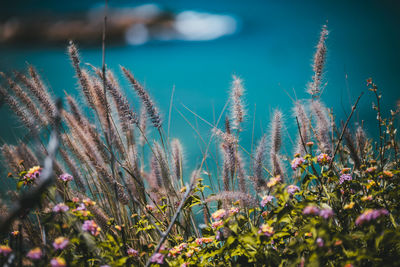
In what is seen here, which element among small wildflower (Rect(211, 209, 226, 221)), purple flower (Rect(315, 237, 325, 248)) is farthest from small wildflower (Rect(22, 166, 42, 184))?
purple flower (Rect(315, 237, 325, 248))

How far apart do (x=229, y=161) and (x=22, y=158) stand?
1082mm

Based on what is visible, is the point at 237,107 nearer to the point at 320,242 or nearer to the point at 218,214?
the point at 218,214

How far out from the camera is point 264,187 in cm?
153

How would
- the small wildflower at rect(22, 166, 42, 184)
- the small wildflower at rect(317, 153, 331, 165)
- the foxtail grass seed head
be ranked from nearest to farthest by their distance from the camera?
the small wildflower at rect(22, 166, 42, 184) < the small wildflower at rect(317, 153, 331, 165) < the foxtail grass seed head

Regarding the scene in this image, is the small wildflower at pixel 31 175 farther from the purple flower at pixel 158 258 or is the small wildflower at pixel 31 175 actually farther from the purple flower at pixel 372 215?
Answer: the purple flower at pixel 372 215

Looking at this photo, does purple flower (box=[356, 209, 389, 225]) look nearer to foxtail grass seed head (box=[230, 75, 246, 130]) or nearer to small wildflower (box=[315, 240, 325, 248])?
small wildflower (box=[315, 240, 325, 248])

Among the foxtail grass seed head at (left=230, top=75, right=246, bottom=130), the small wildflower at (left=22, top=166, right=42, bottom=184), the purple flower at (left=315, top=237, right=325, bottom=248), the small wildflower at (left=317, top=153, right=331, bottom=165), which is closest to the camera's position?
the purple flower at (left=315, top=237, right=325, bottom=248)

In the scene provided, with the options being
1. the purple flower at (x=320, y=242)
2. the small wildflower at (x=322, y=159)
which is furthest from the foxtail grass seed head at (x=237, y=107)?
the purple flower at (x=320, y=242)

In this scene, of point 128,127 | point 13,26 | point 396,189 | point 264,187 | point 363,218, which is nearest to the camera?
point 13,26

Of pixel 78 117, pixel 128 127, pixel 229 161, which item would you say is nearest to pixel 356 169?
pixel 229 161

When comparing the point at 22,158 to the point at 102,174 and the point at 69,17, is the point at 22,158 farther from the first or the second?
the point at 69,17

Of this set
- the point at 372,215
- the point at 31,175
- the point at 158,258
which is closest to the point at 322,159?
the point at 372,215

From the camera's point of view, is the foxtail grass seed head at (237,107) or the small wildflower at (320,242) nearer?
the small wildflower at (320,242)

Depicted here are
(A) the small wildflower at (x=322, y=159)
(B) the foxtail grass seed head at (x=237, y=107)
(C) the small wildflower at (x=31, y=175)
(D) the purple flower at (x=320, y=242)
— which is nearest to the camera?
(D) the purple flower at (x=320, y=242)
